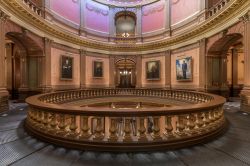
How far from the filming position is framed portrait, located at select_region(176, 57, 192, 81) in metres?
11.6

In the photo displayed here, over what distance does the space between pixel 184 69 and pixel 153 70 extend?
3321 mm

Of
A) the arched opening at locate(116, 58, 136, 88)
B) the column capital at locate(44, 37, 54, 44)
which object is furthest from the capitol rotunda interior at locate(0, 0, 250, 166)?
the arched opening at locate(116, 58, 136, 88)

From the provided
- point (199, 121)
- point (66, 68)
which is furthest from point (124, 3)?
point (199, 121)

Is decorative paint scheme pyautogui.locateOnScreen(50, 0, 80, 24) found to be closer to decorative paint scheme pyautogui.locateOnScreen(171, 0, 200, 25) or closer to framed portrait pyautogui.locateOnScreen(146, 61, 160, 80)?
framed portrait pyautogui.locateOnScreen(146, 61, 160, 80)

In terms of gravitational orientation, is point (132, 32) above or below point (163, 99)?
above

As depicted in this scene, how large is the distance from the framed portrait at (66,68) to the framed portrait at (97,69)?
2508 millimetres

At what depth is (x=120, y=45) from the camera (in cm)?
1543

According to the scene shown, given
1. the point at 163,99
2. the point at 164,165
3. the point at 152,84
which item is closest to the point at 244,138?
the point at 164,165

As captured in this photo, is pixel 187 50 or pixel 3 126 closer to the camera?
pixel 3 126

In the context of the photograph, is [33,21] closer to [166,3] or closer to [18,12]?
[18,12]

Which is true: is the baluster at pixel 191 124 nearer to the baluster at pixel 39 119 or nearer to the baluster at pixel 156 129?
the baluster at pixel 156 129

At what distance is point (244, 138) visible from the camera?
3166mm

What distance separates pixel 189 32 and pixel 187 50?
1394 millimetres

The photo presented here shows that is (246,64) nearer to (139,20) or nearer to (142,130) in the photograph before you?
(142,130)
